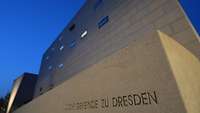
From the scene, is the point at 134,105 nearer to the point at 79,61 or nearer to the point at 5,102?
the point at 79,61

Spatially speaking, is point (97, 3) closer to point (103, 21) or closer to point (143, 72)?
point (103, 21)

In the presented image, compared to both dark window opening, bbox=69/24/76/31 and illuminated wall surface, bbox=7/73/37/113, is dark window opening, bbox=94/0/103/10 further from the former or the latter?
illuminated wall surface, bbox=7/73/37/113

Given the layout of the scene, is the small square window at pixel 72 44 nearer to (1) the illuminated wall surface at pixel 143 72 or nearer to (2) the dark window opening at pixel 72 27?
(2) the dark window opening at pixel 72 27

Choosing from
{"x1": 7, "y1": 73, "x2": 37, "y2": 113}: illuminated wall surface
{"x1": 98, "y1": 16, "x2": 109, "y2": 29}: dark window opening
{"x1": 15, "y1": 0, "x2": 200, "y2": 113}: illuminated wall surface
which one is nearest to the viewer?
{"x1": 15, "y1": 0, "x2": 200, "y2": 113}: illuminated wall surface

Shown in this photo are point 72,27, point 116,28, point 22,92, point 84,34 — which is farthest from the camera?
point 22,92

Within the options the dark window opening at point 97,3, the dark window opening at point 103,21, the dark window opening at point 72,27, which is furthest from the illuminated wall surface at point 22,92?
the dark window opening at point 103,21

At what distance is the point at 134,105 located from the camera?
1.23m

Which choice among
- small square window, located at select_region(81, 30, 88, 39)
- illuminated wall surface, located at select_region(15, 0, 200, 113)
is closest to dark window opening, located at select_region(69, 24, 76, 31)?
small square window, located at select_region(81, 30, 88, 39)

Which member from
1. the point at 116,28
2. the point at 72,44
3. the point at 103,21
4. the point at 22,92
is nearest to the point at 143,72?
the point at 116,28

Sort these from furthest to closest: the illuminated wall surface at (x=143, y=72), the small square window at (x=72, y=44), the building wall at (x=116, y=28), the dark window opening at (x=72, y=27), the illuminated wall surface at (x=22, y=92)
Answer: the illuminated wall surface at (x=22, y=92) < the dark window opening at (x=72, y=27) < the small square window at (x=72, y=44) < the building wall at (x=116, y=28) < the illuminated wall surface at (x=143, y=72)

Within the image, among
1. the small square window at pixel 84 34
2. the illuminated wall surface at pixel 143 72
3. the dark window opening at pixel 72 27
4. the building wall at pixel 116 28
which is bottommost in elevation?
the illuminated wall surface at pixel 143 72

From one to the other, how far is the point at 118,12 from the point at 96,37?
1.67 metres

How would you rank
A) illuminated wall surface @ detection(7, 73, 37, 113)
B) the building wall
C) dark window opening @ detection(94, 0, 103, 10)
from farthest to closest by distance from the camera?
illuminated wall surface @ detection(7, 73, 37, 113)
dark window opening @ detection(94, 0, 103, 10)
the building wall

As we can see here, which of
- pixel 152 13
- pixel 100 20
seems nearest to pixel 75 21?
pixel 100 20
